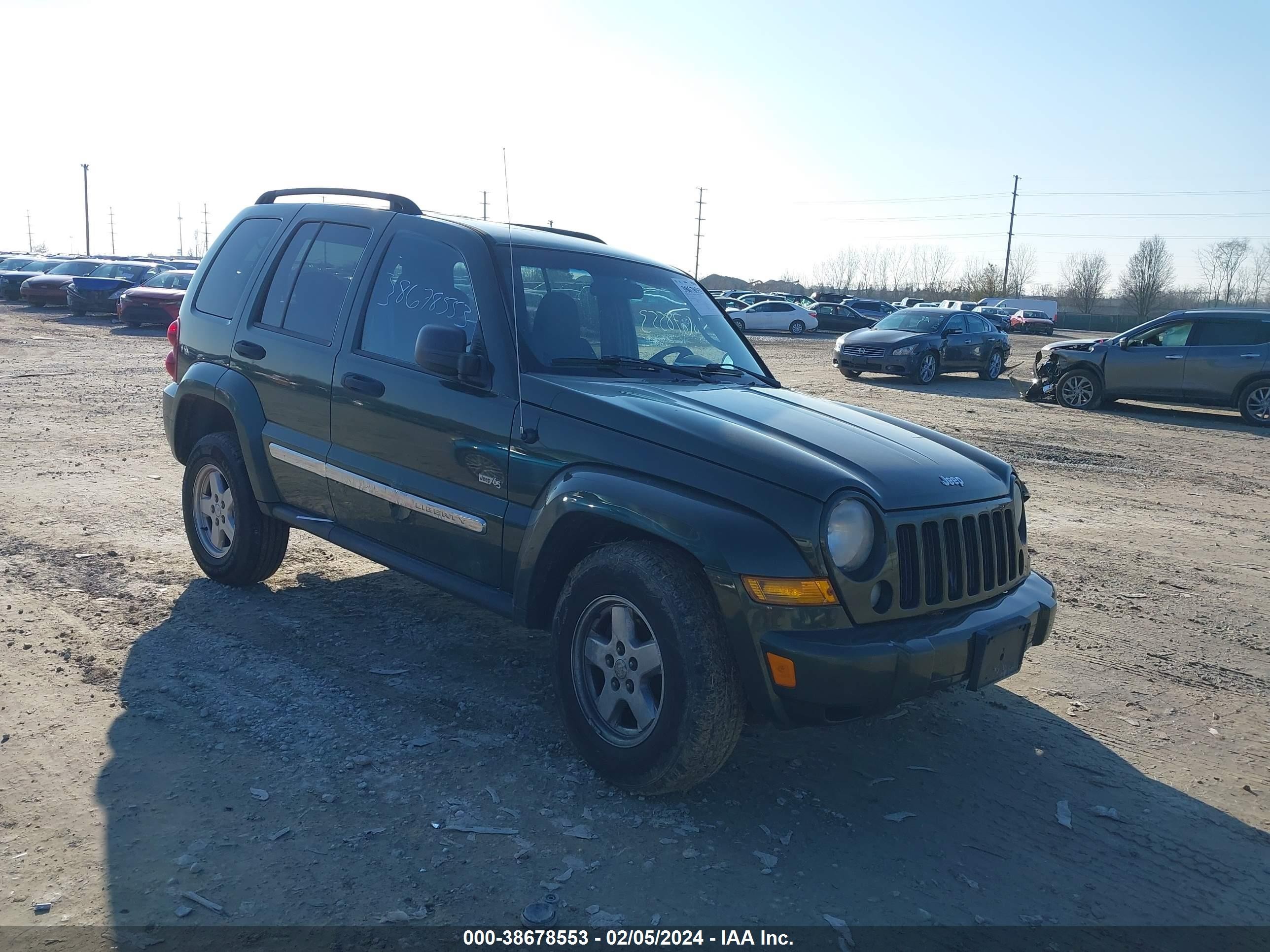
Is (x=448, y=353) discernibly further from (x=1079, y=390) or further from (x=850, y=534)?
(x=1079, y=390)

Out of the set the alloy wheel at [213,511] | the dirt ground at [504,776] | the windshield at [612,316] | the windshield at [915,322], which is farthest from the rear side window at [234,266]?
the windshield at [915,322]

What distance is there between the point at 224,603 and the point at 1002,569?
3.97 metres

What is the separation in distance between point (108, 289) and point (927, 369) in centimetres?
2358

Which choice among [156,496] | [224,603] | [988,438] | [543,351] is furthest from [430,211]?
[988,438]

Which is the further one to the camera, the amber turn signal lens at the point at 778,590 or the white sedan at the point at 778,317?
the white sedan at the point at 778,317

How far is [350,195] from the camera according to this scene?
5176mm

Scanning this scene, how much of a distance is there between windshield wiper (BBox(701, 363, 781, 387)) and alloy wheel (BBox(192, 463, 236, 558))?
2.75 m

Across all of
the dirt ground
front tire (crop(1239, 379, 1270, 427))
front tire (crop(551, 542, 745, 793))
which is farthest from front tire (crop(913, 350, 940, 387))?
front tire (crop(551, 542, 745, 793))

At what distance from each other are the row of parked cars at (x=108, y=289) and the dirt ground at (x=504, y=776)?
72.6ft

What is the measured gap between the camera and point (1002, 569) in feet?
12.4

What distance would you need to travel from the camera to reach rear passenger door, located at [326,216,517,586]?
13.1ft

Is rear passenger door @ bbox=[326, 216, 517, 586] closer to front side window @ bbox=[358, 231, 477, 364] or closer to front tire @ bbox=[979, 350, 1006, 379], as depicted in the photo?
front side window @ bbox=[358, 231, 477, 364]

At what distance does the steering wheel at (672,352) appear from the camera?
4523mm

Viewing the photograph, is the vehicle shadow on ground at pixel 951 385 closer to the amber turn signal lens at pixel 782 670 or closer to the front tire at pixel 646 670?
the front tire at pixel 646 670
